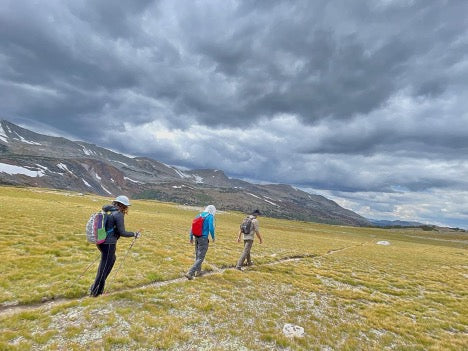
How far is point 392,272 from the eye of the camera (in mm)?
29688

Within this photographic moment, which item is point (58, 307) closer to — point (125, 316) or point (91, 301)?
point (91, 301)

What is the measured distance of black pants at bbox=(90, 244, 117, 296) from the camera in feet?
39.3

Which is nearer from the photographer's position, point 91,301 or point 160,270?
point 91,301

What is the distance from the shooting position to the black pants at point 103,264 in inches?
472

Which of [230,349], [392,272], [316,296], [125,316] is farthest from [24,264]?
[392,272]

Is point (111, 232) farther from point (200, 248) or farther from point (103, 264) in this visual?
point (200, 248)

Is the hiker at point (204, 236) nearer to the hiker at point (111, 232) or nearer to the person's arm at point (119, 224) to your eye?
the hiker at point (111, 232)

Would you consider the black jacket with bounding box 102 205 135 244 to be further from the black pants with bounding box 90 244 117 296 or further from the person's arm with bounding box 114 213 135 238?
the black pants with bounding box 90 244 117 296

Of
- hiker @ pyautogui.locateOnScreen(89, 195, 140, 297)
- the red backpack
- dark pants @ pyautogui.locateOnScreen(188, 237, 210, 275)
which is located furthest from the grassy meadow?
the red backpack

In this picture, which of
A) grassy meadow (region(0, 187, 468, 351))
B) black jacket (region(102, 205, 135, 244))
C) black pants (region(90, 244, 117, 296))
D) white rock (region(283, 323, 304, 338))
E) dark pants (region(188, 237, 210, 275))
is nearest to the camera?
grassy meadow (region(0, 187, 468, 351))

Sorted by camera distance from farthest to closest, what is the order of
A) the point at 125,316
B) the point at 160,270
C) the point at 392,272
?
the point at 392,272
the point at 160,270
the point at 125,316

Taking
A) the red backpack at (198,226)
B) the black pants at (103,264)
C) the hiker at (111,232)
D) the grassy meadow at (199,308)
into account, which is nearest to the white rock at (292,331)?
the grassy meadow at (199,308)

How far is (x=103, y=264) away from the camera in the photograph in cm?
1209

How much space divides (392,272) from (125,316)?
29772 mm
